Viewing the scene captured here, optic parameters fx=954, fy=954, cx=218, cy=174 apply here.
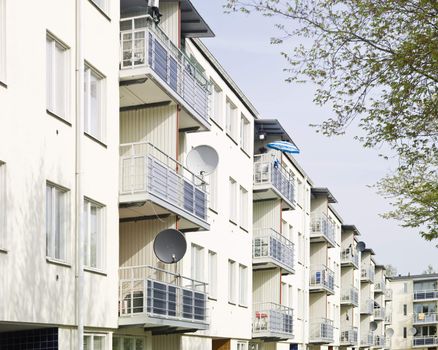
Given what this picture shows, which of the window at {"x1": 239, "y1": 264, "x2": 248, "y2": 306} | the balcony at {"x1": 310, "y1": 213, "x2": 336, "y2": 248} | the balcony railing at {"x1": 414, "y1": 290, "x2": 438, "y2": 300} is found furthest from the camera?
the balcony railing at {"x1": 414, "y1": 290, "x2": 438, "y2": 300}

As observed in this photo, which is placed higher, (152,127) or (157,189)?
(152,127)

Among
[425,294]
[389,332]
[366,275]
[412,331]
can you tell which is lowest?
[412,331]

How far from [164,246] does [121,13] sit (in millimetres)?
6454

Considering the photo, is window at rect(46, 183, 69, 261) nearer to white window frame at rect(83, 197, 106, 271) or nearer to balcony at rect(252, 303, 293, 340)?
white window frame at rect(83, 197, 106, 271)

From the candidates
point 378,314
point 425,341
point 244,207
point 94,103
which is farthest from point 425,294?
point 94,103

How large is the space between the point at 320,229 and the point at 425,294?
7275cm

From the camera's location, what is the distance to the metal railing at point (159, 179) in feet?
77.6

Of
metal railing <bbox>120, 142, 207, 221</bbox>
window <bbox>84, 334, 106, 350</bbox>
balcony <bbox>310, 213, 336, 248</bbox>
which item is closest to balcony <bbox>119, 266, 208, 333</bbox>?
window <bbox>84, 334, 106, 350</bbox>

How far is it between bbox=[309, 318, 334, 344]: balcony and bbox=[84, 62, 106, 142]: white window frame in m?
37.9

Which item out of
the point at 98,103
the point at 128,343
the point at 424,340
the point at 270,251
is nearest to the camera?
the point at 98,103

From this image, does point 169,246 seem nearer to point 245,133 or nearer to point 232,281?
point 232,281

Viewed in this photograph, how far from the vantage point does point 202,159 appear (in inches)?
1119

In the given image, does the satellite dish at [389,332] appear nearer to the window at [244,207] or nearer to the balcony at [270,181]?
the balcony at [270,181]

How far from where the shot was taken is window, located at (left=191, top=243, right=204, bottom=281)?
31.1 meters
